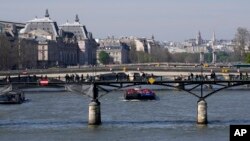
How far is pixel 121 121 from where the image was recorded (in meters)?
38.3

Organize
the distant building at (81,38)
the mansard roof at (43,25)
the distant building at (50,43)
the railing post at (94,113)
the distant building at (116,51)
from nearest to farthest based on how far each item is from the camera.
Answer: the railing post at (94,113) → the distant building at (50,43) → the mansard roof at (43,25) → the distant building at (81,38) → the distant building at (116,51)

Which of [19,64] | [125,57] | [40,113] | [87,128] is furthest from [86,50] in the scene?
[87,128]

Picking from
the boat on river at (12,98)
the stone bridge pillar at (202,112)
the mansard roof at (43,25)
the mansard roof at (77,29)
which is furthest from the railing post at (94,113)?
the mansard roof at (77,29)

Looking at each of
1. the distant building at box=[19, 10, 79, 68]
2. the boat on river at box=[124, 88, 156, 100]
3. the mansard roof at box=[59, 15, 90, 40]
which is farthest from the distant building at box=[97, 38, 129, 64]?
the boat on river at box=[124, 88, 156, 100]

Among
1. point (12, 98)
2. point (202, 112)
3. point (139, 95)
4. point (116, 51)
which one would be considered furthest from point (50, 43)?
point (202, 112)

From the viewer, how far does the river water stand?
3200cm

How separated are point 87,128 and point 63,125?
2063mm

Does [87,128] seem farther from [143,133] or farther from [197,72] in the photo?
[197,72]

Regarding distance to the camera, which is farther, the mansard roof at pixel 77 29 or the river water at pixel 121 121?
the mansard roof at pixel 77 29

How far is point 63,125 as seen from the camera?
→ 3644 centimetres

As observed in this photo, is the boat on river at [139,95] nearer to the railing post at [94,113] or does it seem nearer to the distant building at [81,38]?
the railing post at [94,113]

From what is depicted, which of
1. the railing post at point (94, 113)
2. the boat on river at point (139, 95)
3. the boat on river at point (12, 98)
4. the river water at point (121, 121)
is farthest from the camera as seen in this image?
the boat on river at point (139, 95)

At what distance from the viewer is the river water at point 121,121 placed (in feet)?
105

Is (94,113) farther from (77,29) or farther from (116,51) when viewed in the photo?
(116,51)
